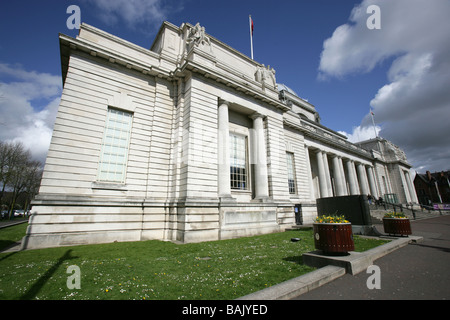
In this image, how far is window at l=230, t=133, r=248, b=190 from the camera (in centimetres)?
1731

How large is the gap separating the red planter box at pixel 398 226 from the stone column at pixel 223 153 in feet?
30.8

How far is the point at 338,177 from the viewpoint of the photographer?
32.1 m

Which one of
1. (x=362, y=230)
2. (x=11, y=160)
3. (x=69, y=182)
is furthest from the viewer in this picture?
(x=11, y=160)

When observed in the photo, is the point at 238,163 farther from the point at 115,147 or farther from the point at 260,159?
the point at 115,147

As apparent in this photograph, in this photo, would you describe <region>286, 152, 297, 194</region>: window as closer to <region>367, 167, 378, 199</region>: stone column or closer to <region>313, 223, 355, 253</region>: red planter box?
<region>313, 223, 355, 253</region>: red planter box

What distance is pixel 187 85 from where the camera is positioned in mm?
15391

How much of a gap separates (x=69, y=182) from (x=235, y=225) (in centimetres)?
1023

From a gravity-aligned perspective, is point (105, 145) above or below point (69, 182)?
above

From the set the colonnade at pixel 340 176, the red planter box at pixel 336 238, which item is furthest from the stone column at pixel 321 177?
the red planter box at pixel 336 238

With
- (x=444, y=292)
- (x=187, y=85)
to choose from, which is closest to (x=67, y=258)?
(x=444, y=292)

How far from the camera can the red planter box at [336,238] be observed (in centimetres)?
604

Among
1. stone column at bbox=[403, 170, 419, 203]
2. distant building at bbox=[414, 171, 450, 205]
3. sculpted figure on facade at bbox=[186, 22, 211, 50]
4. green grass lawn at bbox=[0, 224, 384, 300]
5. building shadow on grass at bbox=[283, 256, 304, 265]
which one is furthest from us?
distant building at bbox=[414, 171, 450, 205]

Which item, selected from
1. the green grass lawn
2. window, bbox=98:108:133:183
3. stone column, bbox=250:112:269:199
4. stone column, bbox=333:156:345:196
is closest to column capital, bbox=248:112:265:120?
stone column, bbox=250:112:269:199
